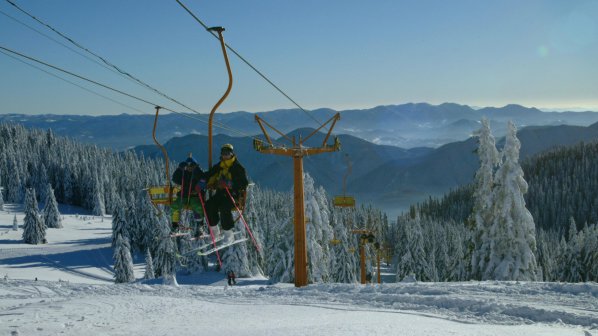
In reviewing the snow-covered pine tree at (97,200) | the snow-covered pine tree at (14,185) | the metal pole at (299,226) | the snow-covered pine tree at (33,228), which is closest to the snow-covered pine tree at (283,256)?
the metal pole at (299,226)

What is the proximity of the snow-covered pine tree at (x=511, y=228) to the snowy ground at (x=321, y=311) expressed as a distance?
43.5 feet

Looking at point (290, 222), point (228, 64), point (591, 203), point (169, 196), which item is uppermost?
point (228, 64)

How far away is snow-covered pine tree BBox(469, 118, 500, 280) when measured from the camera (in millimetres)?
27234

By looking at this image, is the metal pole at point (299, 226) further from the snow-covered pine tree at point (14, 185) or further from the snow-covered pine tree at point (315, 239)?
the snow-covered pine tree at point (14, 185)

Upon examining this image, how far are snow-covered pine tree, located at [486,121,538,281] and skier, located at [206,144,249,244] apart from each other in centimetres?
1790

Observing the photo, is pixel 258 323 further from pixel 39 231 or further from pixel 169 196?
pixel 39 231

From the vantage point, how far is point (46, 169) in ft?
428

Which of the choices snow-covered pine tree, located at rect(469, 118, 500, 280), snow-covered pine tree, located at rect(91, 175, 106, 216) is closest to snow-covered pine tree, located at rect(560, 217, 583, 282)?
snow-covered pine tree, located at rect(469, 118, 500, 280)

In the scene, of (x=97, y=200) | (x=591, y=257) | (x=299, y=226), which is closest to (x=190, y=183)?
(x=299, y=226)

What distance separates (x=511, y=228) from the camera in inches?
1040

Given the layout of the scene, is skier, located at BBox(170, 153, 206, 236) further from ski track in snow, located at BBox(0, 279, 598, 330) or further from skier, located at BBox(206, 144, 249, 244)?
ski track in snow, located at BBox(0, 279, 598, 330)

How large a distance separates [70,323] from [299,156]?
1187cm

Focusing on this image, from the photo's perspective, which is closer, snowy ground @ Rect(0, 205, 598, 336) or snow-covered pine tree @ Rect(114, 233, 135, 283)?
snowy ground @ Rect(0, 205, 598, 336)

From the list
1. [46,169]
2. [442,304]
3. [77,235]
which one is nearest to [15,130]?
[46,169]
